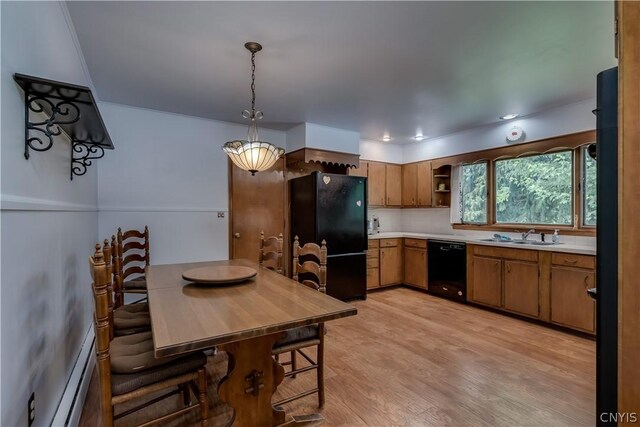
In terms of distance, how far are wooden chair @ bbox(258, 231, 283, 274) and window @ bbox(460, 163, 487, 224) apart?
319cm

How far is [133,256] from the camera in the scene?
3.23m

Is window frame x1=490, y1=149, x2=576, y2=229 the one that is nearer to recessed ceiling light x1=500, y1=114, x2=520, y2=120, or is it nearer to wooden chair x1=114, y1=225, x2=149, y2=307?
recessed ceiling light x1=500, y1=114, x2=520, y2=120

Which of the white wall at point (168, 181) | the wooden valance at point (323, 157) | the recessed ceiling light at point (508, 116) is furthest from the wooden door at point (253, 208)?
the recessed ceiling light at point (508, 116)

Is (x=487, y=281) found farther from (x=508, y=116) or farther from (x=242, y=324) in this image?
(x=242, y=324)

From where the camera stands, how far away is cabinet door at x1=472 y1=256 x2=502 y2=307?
3.70m

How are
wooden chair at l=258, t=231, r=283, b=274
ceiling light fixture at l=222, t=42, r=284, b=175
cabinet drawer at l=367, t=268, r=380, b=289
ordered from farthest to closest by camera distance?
cabinet drawer at l=367, t=268, r=380, b=289, wooden chair at l=258, t=231, r=283, b=274, ceiling light fixture at l=222, t=42, r=284, b=175

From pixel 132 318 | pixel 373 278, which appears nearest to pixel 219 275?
pixel 132 318

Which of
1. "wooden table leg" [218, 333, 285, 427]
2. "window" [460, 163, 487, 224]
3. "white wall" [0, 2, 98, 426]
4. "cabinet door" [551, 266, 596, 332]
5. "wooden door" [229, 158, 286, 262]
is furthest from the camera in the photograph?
"window" [460, 163, 487, 224]

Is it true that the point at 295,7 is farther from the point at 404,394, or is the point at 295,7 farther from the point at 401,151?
the point at 401,151

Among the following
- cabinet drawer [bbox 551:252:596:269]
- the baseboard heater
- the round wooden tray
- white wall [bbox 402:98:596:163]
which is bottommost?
the baseboard heater

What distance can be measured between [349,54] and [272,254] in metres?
1.72

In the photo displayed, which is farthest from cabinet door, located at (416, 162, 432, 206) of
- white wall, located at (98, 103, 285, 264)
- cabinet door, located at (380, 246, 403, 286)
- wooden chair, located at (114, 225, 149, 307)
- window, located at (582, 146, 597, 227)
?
wooden chair, located at (114, 225, 149, 307)

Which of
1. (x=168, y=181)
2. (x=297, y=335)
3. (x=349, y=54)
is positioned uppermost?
(x=349, y=54)

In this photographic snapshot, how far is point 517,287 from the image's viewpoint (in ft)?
11.6
